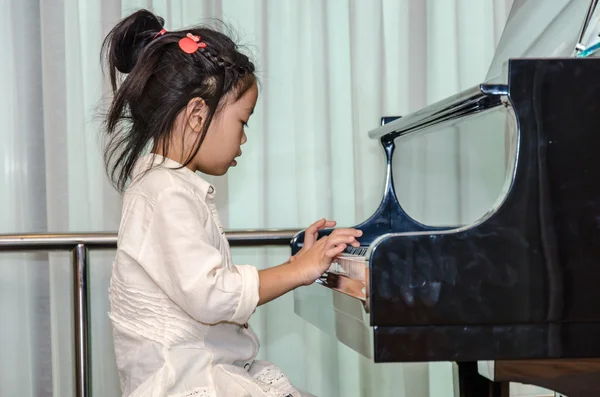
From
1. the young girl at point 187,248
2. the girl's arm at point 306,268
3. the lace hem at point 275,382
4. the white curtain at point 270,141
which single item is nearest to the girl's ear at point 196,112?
the young girl at point 187,248

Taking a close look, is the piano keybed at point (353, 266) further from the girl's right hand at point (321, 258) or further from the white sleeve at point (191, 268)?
the white sleeve at point (191, 268)

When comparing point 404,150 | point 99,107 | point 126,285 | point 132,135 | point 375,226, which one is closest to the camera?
point 126,285

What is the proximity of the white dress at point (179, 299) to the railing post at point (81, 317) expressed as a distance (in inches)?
22.7

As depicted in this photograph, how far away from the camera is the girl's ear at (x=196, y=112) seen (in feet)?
4.24

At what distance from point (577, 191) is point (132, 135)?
2.44ft

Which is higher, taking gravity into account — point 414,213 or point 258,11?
point 258,11

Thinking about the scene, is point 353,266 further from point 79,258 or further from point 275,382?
point 79,258

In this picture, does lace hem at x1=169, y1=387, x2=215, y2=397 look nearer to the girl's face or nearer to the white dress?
the white dress

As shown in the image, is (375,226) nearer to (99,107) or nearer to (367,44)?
(367,44)

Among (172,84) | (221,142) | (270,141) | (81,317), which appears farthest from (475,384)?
(270,141)

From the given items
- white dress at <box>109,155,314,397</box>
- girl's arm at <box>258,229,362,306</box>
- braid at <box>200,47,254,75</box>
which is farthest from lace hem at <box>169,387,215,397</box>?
braid at <box>200,47,254,75</box>

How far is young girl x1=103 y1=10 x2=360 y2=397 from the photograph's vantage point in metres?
1.16

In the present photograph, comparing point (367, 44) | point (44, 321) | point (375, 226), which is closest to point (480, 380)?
point (375, 226)

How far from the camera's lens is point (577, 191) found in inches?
38.5
